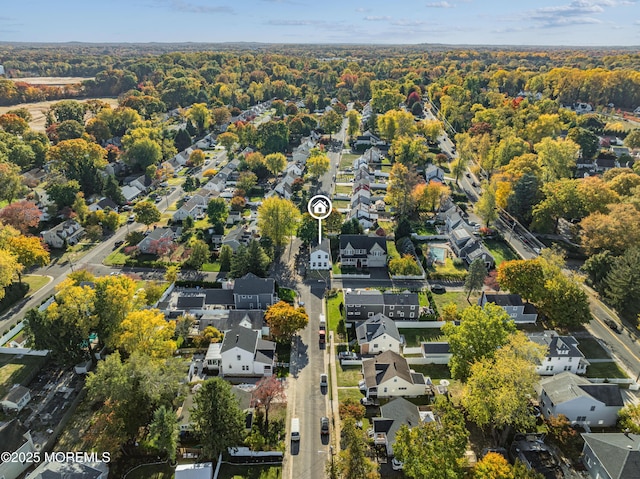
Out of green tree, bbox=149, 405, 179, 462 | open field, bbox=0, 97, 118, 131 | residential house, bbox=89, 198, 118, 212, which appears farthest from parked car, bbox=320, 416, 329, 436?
open field, bbox=0, 97, 118, 131

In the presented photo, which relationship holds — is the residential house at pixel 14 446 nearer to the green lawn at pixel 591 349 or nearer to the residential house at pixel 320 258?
the residential house at pixel 320 258

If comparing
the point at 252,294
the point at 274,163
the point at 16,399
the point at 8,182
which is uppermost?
the point at 8,182

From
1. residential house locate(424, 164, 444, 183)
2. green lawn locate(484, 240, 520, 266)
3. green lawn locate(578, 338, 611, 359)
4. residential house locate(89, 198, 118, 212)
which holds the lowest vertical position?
green lawn locate(578, 338, 611, 359)

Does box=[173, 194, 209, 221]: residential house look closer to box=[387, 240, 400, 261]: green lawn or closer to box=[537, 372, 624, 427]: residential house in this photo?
box=[387, 240, 400, 261]: green lawn

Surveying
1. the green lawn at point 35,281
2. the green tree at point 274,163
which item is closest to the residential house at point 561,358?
the green lawn at point 35,281

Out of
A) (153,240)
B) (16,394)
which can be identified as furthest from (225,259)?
(16,394)

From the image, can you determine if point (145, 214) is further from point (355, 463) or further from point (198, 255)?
point (355, 463)

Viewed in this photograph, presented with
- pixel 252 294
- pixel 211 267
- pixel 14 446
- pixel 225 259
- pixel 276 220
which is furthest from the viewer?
pixel 276 220
